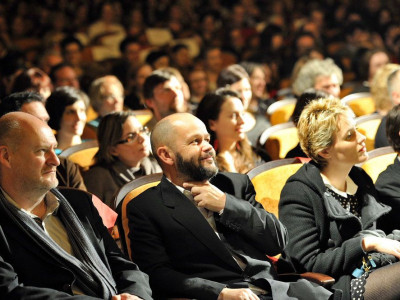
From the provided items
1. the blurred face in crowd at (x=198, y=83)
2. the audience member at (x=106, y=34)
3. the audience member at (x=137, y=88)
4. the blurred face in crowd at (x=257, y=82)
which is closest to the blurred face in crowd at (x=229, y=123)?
the audience member at (x=137, y=88)

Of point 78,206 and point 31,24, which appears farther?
point 31,24

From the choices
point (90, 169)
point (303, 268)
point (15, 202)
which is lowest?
point (303, 268)

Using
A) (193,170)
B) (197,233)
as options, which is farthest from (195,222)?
(193,170)

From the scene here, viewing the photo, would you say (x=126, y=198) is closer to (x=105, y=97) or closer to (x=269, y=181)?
(x=269, y=181)

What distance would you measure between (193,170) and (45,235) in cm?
65

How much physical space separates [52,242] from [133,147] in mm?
1488

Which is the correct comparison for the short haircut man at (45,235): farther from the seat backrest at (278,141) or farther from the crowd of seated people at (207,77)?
the seat backrest at (278,141)

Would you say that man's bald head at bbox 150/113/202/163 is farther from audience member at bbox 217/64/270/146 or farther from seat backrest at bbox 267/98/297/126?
seat backrest at bbox 267/98/297/126

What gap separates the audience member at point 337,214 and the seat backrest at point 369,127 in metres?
1.44

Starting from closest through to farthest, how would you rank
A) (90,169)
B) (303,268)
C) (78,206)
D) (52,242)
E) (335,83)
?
(52,242)
(78,206)
(303,268)
(90,169)
(335,83)

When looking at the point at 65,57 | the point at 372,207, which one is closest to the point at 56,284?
the point at 372,207

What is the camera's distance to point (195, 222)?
264 cm

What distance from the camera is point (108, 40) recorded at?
9.02 m

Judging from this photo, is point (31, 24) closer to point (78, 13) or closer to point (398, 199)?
point (78, 13)
